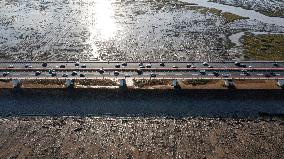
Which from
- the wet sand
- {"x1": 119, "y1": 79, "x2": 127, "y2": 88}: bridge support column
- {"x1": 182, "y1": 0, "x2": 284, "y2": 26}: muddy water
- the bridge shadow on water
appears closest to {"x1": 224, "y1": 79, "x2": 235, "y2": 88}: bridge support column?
the bridge shadow on water

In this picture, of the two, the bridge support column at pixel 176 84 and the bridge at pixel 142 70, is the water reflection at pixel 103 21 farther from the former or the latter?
the bridge support column at pixel 176 84

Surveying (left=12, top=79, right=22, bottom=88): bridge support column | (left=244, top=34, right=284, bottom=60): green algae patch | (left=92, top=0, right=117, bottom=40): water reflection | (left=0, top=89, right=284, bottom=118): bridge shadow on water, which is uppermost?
(left=92, top=0, right=117, bottom=40): water reflection

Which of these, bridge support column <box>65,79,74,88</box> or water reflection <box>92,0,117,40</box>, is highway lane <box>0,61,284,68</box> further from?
water reflection <box>92,0,117,40</box>

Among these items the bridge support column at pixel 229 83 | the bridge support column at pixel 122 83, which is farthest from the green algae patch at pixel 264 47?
the bridge support column at pixel 122 83

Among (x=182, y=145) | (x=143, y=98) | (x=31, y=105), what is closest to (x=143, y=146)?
(x=182, y=145)

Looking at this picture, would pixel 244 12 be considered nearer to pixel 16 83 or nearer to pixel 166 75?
pixel 166 75
